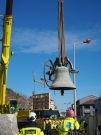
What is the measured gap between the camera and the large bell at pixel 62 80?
11.7m

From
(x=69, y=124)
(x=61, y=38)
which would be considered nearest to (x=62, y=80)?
(x=61, y=38)

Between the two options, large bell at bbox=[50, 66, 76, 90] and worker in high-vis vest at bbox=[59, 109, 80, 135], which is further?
worker in high-vis vest at bbox=[59, 109, 80, 135]

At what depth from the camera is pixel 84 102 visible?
128 meters

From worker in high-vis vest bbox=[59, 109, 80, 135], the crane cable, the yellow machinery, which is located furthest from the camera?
the yellow machinery

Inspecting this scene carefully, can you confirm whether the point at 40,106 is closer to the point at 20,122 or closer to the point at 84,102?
the point at 20,122

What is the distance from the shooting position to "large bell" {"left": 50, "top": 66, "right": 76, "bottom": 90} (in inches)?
460

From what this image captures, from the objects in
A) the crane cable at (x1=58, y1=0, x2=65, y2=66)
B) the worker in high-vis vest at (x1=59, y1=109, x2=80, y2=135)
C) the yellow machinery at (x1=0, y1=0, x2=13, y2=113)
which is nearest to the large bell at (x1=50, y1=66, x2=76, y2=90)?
the crane cable at (x1=58, y1=0, x2=65, y2=66)

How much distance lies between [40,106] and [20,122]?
7358 millimetres

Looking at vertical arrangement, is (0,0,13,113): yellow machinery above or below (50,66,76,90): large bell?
above

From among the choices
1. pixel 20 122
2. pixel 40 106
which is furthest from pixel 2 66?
pixel 40 106

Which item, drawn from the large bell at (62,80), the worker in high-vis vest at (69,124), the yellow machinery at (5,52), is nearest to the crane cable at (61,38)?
the large bell at (62,80)

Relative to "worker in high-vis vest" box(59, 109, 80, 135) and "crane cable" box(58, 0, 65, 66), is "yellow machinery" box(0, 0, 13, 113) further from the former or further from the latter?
"crane cable" box(58, 0, 65, 66)

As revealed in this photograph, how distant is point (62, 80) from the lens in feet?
39.2

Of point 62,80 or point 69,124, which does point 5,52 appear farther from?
point 62,80
